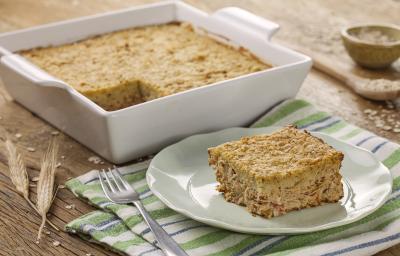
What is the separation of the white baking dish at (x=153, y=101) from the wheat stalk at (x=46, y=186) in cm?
16

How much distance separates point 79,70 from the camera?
2.78 meters

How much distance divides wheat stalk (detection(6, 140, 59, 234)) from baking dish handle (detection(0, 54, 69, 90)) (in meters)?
0.23

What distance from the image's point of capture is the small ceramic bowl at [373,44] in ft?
9.89

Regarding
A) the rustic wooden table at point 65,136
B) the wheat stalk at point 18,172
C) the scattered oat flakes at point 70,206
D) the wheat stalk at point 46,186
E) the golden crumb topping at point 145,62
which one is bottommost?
the rustic wooden table at point 65,136

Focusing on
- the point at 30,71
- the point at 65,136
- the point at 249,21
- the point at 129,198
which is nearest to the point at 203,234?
the point at 129,198

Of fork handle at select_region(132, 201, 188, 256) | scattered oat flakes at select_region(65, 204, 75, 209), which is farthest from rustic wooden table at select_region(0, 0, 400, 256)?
Result: fork handle at select_region(132, 201, 188, 256)

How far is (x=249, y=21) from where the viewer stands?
3.01 metres

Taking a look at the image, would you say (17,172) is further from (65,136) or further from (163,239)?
(163,239)

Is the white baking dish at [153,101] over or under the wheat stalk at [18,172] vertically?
over

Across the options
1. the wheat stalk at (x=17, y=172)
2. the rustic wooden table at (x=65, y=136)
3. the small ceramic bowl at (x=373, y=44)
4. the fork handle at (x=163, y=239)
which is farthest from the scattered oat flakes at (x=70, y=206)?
the small ceramic bowl at (x=373, y=44)

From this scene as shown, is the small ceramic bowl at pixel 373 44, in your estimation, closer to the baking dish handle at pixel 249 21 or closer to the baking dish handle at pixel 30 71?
the baking dish handle at pixel 249 21

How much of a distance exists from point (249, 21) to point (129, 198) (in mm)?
1111

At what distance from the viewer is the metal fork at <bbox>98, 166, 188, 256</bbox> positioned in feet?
6.29

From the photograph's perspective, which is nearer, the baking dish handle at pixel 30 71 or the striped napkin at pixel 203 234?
the striped napkin at pixel 203 234
